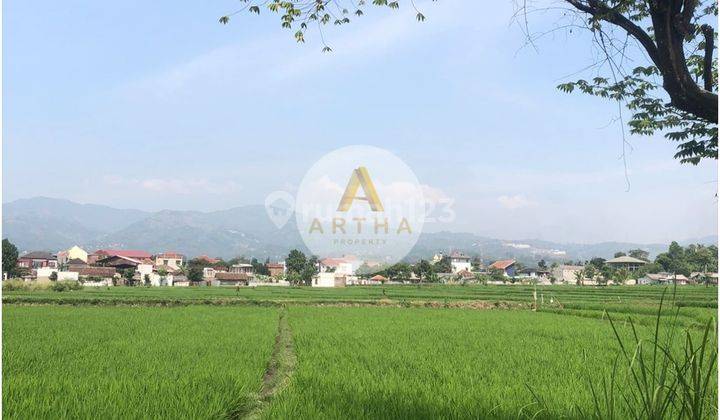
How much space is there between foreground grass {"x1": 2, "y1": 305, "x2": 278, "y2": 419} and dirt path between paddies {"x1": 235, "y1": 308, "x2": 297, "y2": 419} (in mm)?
149

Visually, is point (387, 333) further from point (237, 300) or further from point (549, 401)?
point (237, 300)

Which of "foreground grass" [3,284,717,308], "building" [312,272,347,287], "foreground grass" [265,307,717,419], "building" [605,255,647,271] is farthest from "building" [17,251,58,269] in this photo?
"building" [605,255,647,271]

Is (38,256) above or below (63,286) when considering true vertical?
above

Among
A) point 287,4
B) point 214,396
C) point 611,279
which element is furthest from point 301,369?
point 611,279

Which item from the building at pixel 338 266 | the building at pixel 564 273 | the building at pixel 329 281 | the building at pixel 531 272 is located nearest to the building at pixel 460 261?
the building at pixel 531 272

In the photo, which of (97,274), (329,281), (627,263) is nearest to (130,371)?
(97,274)

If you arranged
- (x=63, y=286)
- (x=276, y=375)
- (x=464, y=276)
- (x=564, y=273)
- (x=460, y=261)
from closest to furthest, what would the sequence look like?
(x=276, y=375) < (x=63, y=286) < (x=464, y=276) < (x=564, y=273) < (x=460, y=261)

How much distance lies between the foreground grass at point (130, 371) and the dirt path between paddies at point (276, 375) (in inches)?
5.9

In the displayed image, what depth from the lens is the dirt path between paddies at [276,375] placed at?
20.4 feet

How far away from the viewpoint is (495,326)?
16.8 meters

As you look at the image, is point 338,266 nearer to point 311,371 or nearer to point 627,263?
point 627,263

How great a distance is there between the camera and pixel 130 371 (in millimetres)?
7762

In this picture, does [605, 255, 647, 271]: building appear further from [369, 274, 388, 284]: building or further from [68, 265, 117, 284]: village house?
[68, 265, 117, 284]: village house

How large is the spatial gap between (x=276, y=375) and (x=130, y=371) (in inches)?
83.8
